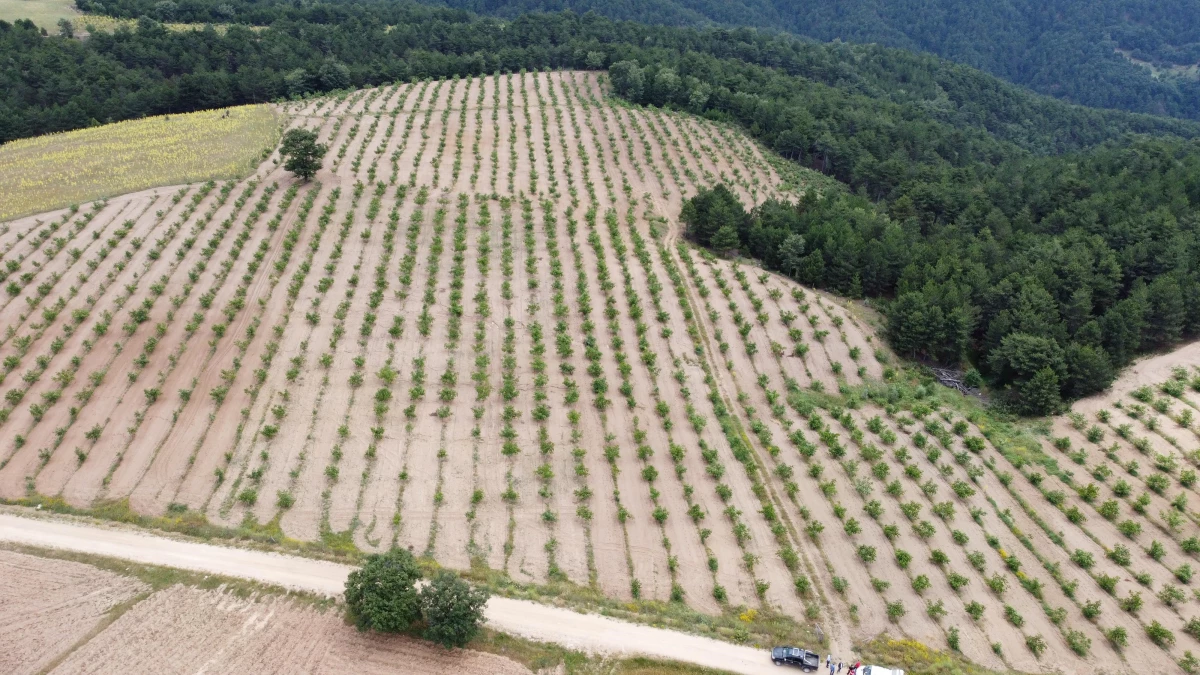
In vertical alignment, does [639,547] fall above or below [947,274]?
below

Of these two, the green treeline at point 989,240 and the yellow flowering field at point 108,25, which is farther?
the yellow flowering field at point 108,25

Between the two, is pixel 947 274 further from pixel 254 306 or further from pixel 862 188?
pixel 254 306

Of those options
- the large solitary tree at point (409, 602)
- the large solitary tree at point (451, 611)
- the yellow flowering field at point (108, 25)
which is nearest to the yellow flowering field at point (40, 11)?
the yellow flowering field at point (108, 25)

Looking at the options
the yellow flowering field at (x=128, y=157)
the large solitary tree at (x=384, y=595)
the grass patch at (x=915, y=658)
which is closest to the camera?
the large solitary tree at (x=384, y=595)

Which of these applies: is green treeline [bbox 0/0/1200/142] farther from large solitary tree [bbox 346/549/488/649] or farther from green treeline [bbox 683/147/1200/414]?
large solitary tree [bbox 346/549/488/649]

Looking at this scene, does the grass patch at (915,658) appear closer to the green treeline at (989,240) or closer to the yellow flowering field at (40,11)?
the green treeline at (989,240)

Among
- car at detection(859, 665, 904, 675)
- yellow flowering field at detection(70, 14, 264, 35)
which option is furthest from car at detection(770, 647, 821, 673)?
yellow flowering field at detection(70, 14, 264, 35)

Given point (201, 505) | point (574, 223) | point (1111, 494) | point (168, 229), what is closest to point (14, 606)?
point (201, 505)
